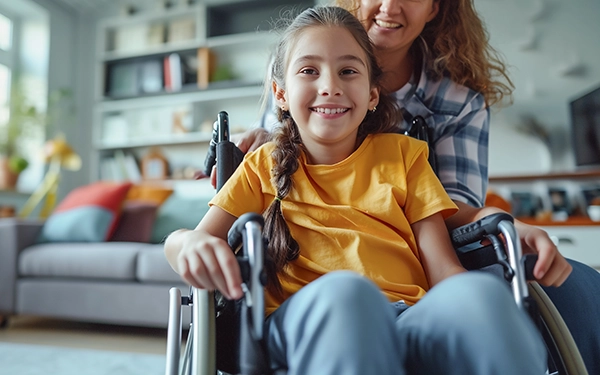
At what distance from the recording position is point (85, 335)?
2.58m

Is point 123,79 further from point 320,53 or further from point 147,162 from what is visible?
point 320,53

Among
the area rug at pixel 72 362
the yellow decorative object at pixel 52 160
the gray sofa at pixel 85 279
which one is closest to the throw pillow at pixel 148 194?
the gray sofa at pixel 85 279

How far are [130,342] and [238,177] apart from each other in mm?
1799

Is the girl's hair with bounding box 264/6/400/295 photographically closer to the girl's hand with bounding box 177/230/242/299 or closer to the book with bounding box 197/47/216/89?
the girl's hand with bounding box 177/230/242/299

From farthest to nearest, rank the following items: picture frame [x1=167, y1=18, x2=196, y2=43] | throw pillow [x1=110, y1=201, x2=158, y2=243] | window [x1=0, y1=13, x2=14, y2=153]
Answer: picture frame [x1=167, y1=18, x2=196, y2=43] → window [x1=0, y1=13, x2=14, y2=153] → throw pillow [x1=110, y1=201, x2=158, y2=243]

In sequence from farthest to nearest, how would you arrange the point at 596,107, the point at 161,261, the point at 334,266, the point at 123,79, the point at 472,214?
1. the point at 123,79
2. the point at 596,107
3. the point at 161,261
4. the point at 472,214
5. the point at 334,266

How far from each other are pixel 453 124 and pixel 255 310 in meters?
0.77

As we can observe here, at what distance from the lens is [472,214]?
95 centimetres

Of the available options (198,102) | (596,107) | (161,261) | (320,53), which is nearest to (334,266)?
(320,53)

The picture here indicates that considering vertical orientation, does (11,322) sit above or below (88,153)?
below

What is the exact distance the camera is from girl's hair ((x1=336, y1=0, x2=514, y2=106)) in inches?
47.7

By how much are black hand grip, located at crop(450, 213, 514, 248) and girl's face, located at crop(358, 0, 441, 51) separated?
1.59 ft

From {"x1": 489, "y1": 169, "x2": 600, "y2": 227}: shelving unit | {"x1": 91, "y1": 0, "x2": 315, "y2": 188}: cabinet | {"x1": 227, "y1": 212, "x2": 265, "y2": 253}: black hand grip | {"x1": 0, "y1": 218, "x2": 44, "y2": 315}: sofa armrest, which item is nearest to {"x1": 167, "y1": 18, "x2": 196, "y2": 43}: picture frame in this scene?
{"x1": 91, "y1": 0, "x2": 315, "y2": 188}: cabinet

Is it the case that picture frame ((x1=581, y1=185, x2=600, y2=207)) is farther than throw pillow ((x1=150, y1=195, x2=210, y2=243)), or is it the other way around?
picture frame ((x1=581, y1=185, x2=600, y2=207))
